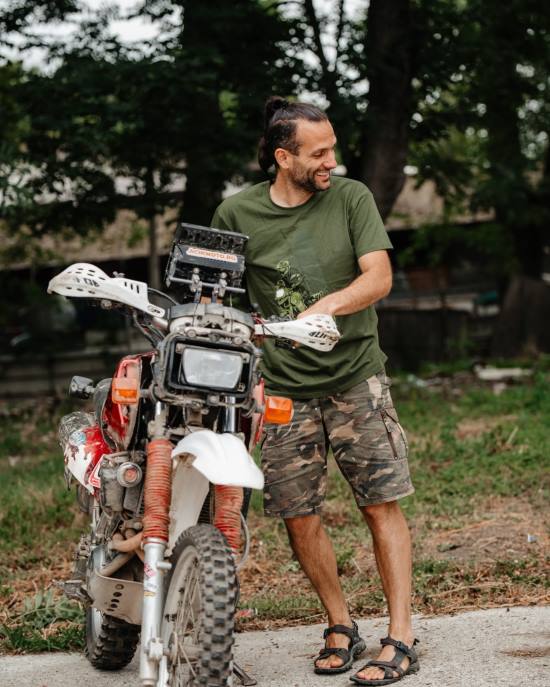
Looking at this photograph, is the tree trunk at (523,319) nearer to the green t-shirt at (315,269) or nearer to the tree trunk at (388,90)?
the tree trunk at (388,90)

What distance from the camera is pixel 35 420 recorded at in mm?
12445

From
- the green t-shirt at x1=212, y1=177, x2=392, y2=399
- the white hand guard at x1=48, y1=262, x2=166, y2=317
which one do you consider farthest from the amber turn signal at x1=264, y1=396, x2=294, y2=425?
the green t-shirt at x1=212, y1=177, x2=392, y2=399

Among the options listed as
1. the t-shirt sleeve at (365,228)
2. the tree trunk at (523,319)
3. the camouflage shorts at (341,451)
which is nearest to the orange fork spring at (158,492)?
the camouflage shorts at (341,451)

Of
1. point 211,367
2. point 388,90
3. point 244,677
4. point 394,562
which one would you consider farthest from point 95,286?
point 388,90

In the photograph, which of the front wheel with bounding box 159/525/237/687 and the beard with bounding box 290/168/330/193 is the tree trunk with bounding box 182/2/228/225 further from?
the front wheel with bounding box 159/525/237/687

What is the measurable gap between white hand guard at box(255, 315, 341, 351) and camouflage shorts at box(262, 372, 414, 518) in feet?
2.55

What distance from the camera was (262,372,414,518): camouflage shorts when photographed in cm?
413

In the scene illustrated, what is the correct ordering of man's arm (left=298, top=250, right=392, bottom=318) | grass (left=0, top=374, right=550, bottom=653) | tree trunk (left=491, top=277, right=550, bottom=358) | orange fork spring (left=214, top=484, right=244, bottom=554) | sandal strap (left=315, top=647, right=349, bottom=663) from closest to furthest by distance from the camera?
orange fork spring (left=214, top=484, right=244, bottom=554)
man's arm (left=298, top=250, right=392, bottom=318)
sandal strap (left=315, top=647, right=349, bottom=663)
grass (left=0, top=374, right=550, bottom=653)
tree trunk (left=491, top=277, right=550, bottom=358)

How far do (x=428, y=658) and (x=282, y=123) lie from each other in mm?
2118

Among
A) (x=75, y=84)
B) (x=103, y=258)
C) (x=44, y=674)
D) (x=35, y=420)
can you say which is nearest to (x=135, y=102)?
(x=75, y=84)

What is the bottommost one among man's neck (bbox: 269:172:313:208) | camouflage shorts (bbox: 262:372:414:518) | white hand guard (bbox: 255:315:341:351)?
camouflage shorts (bbox: 262:372:414:518)

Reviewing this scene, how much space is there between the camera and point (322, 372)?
4.18 m

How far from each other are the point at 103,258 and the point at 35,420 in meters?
17.1

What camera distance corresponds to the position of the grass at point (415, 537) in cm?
496
